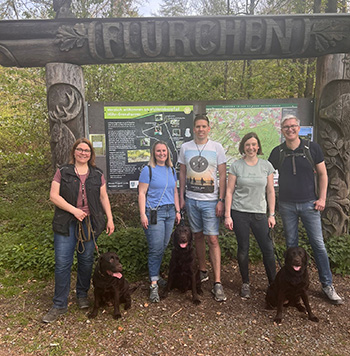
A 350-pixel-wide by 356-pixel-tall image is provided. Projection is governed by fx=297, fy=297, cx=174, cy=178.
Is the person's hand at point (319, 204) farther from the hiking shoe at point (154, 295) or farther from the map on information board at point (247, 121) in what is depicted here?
the hiking shoe at point (154, 295)

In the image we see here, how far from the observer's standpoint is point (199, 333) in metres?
3.16

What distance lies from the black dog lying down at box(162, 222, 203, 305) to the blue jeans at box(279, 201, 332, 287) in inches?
48.7

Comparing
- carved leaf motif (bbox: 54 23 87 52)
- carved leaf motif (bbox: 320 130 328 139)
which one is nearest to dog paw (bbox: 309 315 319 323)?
carved leaf motif (bbox: 320 130 328 139)

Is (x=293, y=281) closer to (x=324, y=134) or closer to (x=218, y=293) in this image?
(x=218, y=293)

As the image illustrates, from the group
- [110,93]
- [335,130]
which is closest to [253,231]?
[335,130]

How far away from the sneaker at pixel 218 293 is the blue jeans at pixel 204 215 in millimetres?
705

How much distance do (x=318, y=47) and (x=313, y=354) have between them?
4.07 meters

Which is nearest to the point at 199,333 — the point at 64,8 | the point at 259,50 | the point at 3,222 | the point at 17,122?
the point at 259,50

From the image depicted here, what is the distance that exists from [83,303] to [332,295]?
3.07m

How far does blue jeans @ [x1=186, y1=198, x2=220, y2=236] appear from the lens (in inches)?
145

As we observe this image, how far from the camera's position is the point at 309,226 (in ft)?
12.0

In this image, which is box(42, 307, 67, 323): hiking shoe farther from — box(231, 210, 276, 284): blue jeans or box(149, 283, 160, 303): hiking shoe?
box(231, 210, 276, 284): blue jeans

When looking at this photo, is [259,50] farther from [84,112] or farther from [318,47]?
[84,112]

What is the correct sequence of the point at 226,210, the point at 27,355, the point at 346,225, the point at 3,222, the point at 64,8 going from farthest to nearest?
the point at 3,222 < the point at 346,225 < the point at 64,8 < the point at 226,210 < the point at 27,355
